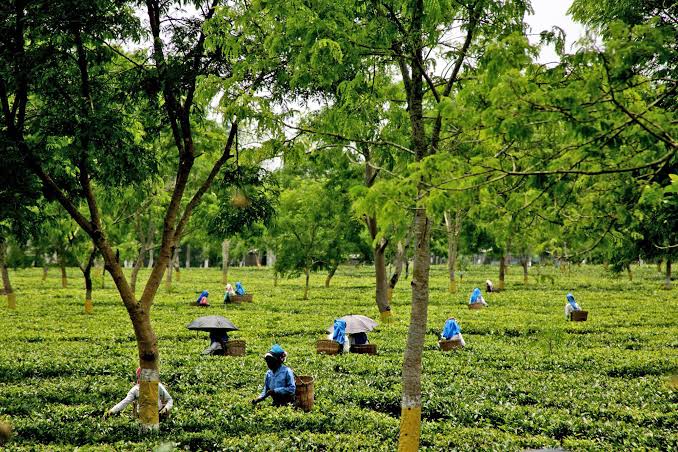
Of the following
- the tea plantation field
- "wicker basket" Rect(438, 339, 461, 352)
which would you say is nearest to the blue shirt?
the tea plantation field

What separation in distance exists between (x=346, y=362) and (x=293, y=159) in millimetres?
8702

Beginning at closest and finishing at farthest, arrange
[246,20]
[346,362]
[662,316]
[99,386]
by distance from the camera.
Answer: [246,20], [99,386], [346,362], [662,316]

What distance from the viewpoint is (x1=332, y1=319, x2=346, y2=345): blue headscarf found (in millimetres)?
16625

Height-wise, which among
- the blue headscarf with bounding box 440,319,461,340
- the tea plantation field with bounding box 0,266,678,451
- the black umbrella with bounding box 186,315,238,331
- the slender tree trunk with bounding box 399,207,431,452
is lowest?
the tea plantation field with bounding box 0,266,678,451

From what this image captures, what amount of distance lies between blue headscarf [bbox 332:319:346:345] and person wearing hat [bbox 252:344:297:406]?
573 cm

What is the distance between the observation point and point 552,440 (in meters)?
9.12

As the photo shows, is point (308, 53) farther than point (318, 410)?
No

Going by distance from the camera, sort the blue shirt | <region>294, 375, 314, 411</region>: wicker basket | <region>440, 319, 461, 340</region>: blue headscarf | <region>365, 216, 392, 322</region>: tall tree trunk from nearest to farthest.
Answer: <region>294, 375, 314, 411</region>: wicker basket
the blue shirt
<region>440, 319, 461, 340</region>: blue headscarf
<region>365, 216, 392, 322</region>: tall tree trunk

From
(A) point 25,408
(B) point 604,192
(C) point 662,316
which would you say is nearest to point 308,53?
(B) point 604,192

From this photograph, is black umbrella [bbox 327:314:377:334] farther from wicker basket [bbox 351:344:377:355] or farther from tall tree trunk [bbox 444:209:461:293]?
tall tree trunk [bbox 444:209:461:293]

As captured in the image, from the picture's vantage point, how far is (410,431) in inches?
270

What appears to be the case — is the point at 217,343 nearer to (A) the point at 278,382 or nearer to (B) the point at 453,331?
(A) the point at 278,382

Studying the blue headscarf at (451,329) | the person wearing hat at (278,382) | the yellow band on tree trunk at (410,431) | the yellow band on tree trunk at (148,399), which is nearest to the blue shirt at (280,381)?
the person wearing hat at (278,382)

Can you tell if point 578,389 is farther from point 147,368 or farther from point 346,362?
point 147,368
